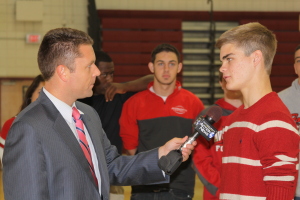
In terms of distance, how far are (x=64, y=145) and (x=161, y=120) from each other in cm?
237

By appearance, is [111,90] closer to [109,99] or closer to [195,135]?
[109,99]

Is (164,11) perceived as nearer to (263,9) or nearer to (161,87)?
(263,9)

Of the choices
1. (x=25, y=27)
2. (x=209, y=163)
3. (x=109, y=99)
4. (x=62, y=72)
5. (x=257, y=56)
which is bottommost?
(x=209, y=163)

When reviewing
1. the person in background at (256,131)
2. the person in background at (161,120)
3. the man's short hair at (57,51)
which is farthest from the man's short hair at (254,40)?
the person in background at (161,120)

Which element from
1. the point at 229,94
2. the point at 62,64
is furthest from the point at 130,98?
the point at 62,64

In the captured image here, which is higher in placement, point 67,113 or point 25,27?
point 25,27

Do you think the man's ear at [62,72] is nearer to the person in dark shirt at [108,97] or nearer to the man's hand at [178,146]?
the man's hand at [178,146]

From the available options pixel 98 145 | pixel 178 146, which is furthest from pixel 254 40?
pixel 98 145

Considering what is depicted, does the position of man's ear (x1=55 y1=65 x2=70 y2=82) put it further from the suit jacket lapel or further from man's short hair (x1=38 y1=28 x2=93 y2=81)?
the suit jacket lapel

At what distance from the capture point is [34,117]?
2.49 meters

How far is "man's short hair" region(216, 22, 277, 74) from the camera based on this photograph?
8.92ft

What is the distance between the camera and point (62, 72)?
8.84ft

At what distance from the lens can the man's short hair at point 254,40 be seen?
2719mm

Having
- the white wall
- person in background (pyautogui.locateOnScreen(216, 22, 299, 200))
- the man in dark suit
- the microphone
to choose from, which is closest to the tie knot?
the man in dark suit
